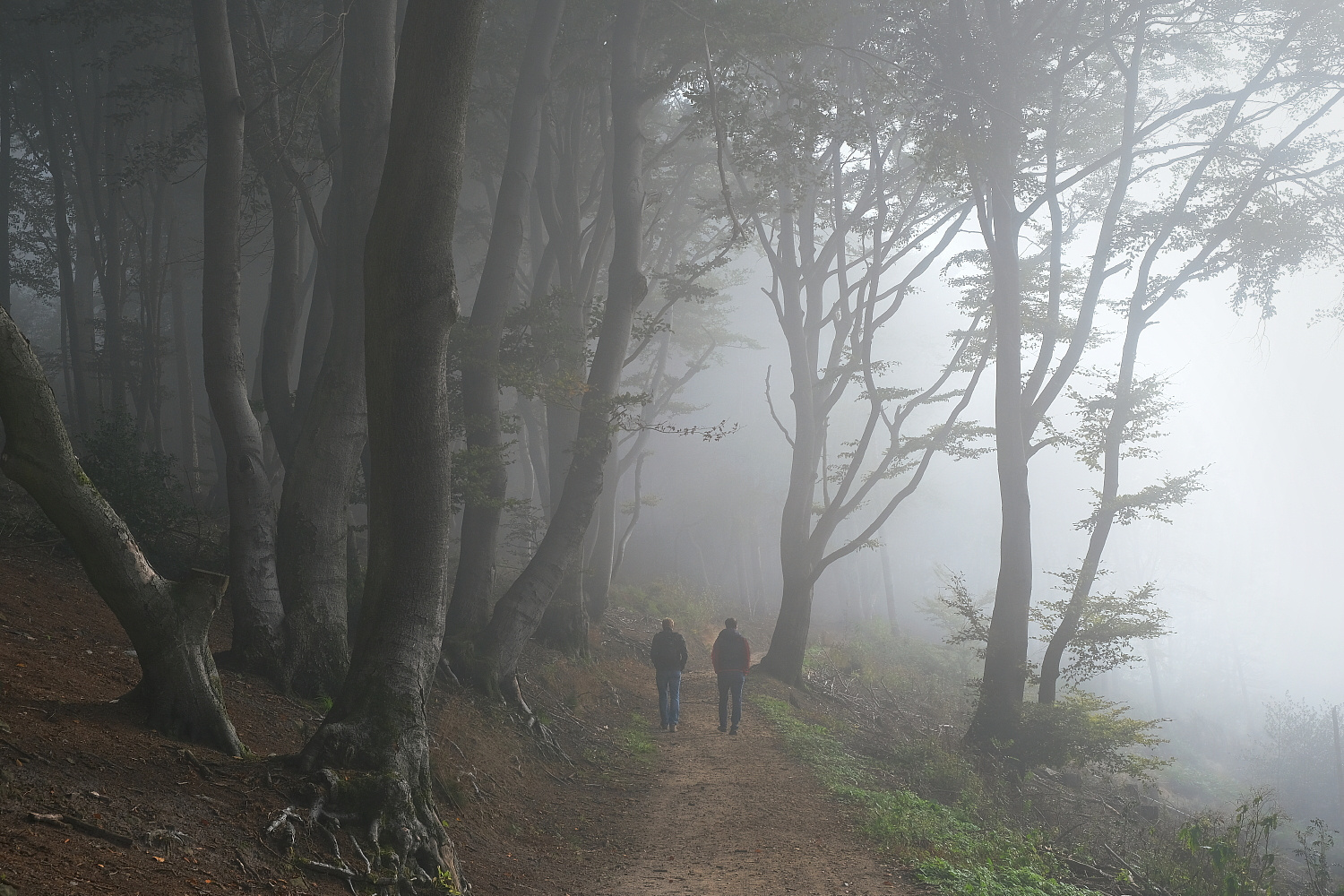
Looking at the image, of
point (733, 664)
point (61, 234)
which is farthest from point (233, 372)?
point (61, 234)

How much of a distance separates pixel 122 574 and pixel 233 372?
3.57 meters

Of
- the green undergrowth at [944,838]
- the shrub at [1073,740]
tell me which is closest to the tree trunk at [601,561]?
the green undergrowth at [944,838]

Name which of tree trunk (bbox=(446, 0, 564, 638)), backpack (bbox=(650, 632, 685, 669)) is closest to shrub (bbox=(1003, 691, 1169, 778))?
backpack (bbox=(650, 632, 685, 669))

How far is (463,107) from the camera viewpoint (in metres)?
5.25

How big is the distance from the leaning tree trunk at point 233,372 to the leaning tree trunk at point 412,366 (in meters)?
2.60

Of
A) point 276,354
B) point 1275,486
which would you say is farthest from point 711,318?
point 1275,486

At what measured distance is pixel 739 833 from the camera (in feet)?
23.8

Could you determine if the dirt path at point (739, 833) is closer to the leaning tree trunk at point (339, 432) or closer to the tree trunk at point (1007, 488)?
the leaning tree trunk at point (339, 432)

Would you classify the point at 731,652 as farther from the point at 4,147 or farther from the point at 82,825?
the point at 4,147

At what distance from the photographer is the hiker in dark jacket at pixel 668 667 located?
37.5 feet

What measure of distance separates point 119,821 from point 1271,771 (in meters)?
32.9

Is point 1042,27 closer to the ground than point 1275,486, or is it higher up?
closer to the ground

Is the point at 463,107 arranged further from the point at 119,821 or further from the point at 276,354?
the point at 276,354

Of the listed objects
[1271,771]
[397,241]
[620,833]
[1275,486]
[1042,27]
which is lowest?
[1271,771]
